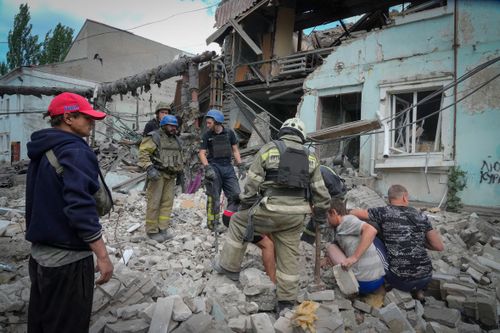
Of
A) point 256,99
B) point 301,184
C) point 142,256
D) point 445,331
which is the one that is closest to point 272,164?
point 301,184

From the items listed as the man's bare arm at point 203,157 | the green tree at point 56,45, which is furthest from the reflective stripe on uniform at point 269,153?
the green tree at point 56,45

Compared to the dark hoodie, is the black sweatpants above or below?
below

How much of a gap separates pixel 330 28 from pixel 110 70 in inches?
649

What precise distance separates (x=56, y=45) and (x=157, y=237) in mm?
33088

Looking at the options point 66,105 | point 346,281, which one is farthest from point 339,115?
point 66,105

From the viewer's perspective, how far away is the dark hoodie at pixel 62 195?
171 cm

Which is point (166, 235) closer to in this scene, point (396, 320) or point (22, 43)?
point (396, 320)

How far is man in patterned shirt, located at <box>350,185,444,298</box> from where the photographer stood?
3133 mm

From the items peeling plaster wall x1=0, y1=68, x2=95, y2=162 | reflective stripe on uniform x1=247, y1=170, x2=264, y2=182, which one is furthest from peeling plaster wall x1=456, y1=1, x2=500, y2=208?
peeling plaster wall x1=0, y1=68, x2=95, y2=162

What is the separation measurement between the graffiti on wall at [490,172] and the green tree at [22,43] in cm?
3446

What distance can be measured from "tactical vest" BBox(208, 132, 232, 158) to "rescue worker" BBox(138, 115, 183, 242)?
526mm

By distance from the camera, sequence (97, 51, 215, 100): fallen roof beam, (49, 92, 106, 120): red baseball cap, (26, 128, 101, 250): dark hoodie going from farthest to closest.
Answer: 1. (97, 51, 215, 100): fallen roof beam
2. (49, 92, 106, 120): red baseball cap
3. (26, 128, 101, 250): dark hoodie

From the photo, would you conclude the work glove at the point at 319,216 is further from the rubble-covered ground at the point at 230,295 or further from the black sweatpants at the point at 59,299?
the black sweatpants at the point at 59,299

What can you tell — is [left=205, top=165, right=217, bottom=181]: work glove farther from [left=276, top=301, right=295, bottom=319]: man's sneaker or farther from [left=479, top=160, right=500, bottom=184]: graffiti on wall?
[left=479, top=160, right=500, bottom=184]: graffiti on wall
